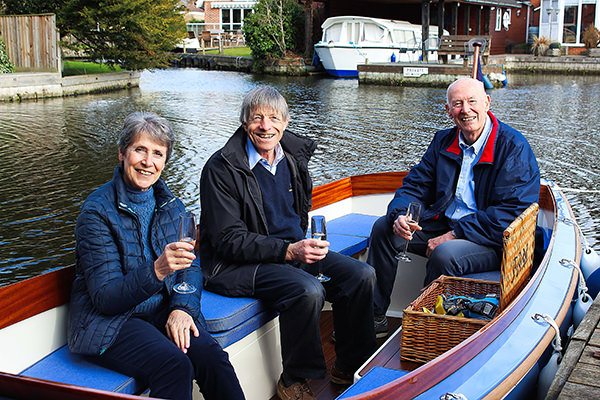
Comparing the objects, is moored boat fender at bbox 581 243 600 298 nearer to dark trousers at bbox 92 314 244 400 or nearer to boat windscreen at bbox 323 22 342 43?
dark trousers at bbox 92 314 244 400

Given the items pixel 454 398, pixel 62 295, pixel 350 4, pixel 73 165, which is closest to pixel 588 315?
pixel 454 398

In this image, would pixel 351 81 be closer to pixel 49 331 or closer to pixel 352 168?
pixel 352 168

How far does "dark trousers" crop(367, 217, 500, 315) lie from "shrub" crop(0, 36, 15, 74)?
17157 millimetres

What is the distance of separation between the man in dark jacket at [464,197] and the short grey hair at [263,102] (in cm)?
83

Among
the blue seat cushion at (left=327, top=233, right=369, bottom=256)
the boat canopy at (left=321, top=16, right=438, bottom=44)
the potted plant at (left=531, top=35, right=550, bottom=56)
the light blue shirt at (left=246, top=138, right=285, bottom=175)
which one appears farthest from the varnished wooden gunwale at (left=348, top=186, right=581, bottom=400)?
the potted plant at (left=531, top=35, right=550, bottom=56)

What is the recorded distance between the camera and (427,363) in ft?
7.12

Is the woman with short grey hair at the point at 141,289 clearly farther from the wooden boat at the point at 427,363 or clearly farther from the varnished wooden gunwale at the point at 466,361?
the varnished wooden gunwale at the point at 466,361

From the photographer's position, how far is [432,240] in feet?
12.1

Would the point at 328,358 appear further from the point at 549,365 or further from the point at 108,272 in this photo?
the point at 108,272

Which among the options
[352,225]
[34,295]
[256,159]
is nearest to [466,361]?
[256,159]

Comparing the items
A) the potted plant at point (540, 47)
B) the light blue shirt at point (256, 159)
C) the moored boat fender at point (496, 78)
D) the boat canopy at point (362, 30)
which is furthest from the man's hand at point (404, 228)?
the potted plant at point (540, 47)

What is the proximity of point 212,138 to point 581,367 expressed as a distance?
1054cm

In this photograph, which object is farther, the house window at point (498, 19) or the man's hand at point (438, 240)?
the house window at point (498, 19)

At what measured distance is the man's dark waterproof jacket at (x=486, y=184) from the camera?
138 inches
